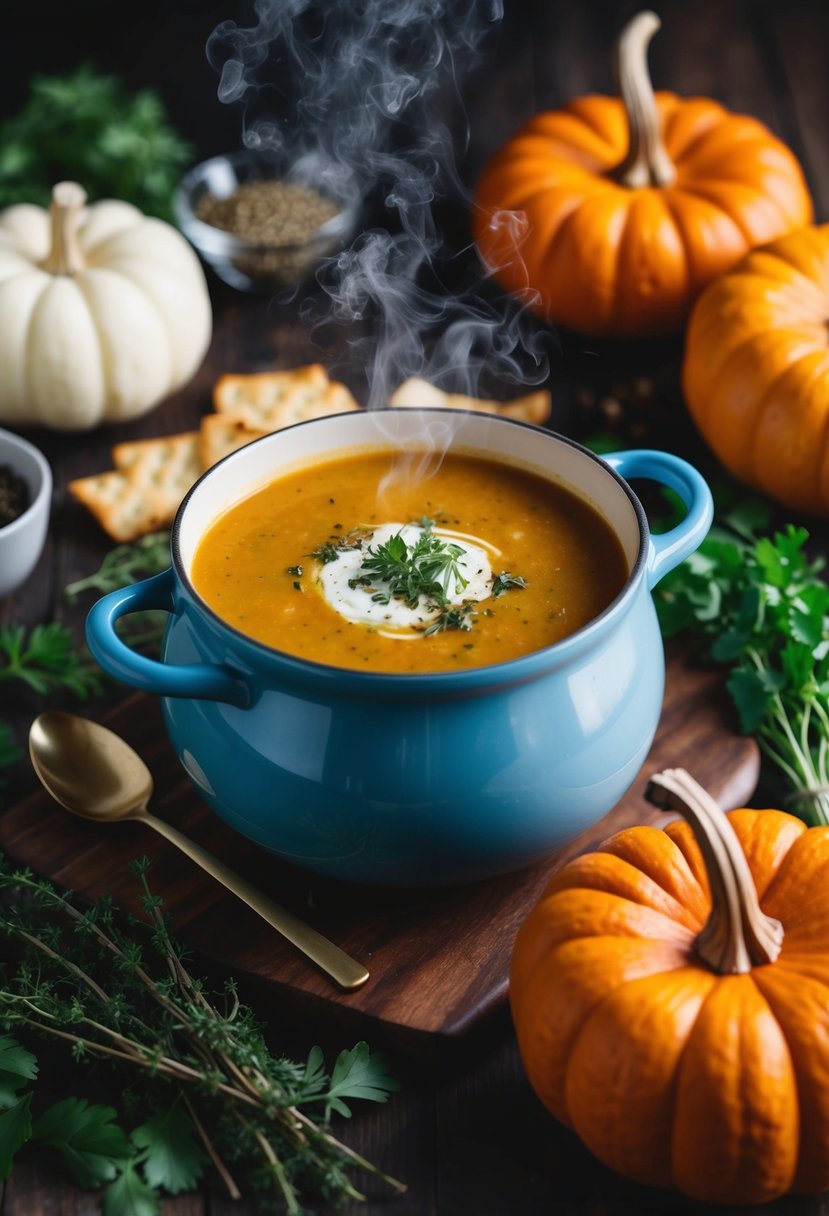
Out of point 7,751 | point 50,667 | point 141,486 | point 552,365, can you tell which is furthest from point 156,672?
point 552,365

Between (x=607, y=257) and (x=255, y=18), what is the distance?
1.89m

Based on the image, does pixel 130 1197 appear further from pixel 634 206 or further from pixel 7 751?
pixel 634 206

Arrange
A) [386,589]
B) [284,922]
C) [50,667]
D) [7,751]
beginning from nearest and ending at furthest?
[284,922], [386,589], [7,751], [50,667]

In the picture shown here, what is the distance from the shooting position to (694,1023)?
4.96 ft

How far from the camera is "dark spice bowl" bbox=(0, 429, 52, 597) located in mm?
2602

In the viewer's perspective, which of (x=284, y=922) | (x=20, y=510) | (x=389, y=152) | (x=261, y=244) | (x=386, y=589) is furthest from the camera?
(x=389, y=152)

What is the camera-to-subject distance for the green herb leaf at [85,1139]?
5.45ft

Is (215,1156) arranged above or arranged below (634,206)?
below

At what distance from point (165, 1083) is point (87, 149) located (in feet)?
9.07

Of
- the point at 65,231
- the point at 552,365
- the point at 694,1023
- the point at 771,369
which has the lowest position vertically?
the point at 552,365

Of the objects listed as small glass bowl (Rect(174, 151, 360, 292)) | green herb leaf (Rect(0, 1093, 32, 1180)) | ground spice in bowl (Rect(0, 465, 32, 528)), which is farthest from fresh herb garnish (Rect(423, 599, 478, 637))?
small glass bowl (Rect(174, 151, 360, 292))

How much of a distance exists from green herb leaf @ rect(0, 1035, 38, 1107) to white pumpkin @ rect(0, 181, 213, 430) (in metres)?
1.74

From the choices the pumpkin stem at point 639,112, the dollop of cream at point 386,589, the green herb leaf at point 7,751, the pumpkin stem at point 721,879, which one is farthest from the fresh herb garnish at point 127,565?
the pumpkin stem at point 639,112

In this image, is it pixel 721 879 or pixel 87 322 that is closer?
pixel 721 879
